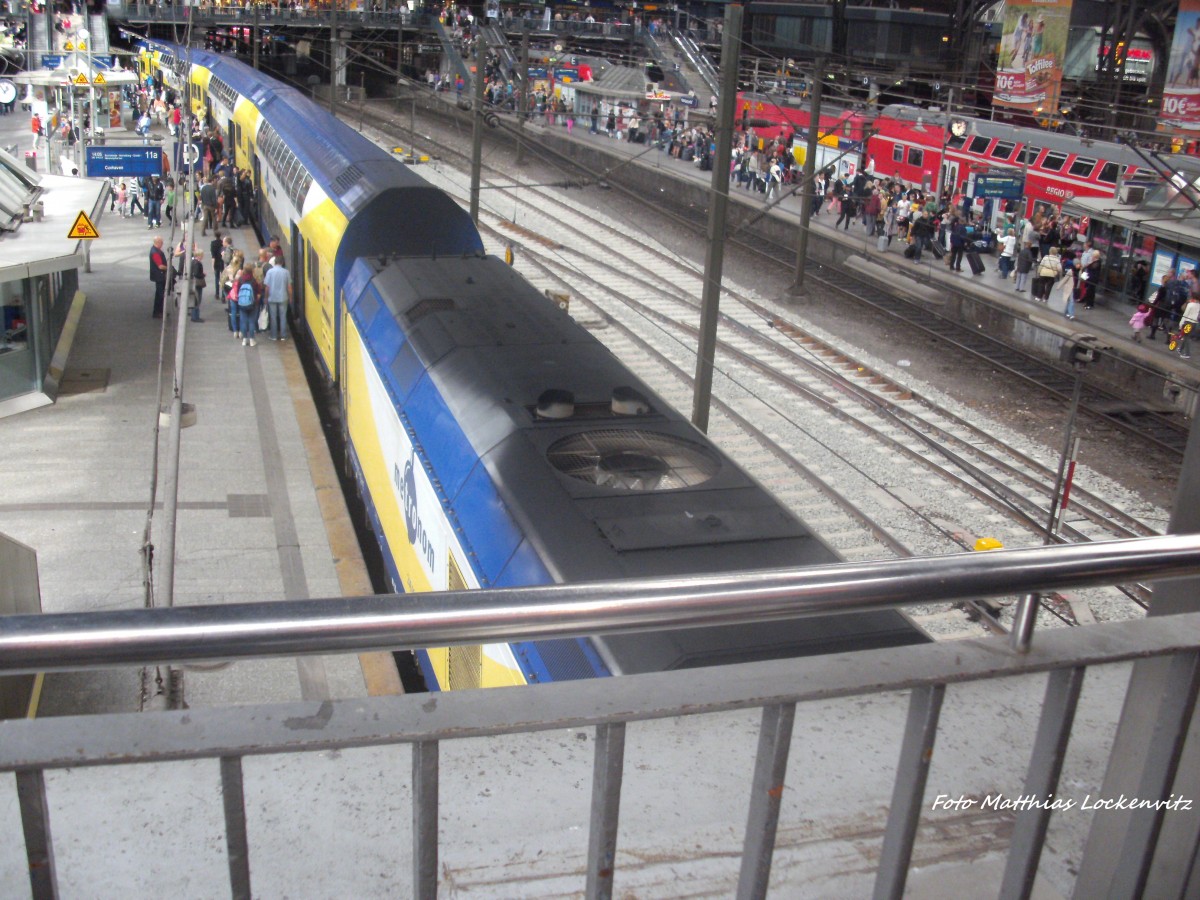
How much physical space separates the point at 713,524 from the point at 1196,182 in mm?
16869

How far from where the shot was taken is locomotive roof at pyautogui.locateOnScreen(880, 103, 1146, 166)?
79.6 ft

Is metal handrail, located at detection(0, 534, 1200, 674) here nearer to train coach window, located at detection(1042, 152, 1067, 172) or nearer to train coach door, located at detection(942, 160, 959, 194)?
train coach window, located at detection(1042, 152, 1067, 172)

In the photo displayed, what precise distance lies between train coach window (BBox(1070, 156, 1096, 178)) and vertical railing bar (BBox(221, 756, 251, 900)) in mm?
26481

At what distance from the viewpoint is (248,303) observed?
17875 millimetres

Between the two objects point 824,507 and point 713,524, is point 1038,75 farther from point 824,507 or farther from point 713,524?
point 713,524

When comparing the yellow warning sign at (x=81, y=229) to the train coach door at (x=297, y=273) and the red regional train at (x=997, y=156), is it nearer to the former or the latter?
the train coach door at (x=297, y=273)

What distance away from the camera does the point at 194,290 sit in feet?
63.3

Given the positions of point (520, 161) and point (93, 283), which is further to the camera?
point (520, 161)

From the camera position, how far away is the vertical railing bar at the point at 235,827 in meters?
1.61

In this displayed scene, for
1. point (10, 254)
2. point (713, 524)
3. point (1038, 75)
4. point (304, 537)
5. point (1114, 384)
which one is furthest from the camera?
point (1038, 75)

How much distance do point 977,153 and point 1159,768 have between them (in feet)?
93.2

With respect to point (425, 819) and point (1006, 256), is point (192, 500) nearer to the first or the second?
point (425, 819)

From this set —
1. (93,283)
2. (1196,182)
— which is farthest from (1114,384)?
(93,283)

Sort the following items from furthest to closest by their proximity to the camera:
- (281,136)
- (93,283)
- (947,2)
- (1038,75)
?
(947,2), (1038,75), (93,283), (281,136)
